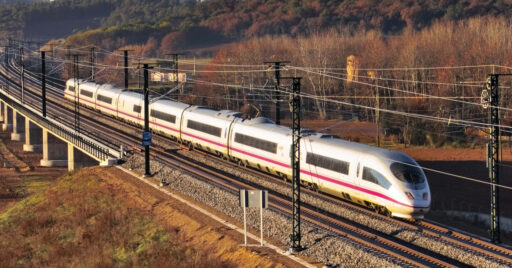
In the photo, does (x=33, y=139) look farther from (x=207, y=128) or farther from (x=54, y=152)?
(x=207, y=128)

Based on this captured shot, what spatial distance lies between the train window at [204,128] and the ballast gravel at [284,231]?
16.3 ft

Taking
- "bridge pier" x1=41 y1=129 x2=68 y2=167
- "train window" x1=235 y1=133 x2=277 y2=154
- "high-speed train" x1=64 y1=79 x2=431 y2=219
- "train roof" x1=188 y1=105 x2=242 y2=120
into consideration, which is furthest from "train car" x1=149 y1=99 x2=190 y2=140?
"bridge pier" x1=41 y1=129 x2=68 y2=167

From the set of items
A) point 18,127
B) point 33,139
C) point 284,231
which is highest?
point 284,231

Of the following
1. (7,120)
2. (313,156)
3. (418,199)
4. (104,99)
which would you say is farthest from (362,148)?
(7,120)

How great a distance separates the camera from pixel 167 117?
2415 inches

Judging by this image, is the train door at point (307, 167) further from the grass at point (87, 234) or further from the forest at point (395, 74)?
the forest at point (395, 74)

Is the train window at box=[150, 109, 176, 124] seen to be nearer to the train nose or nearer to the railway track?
the railway track

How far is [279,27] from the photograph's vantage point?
194125 millimetres

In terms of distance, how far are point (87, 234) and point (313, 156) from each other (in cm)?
1275

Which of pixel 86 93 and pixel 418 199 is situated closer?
pixel 418 199

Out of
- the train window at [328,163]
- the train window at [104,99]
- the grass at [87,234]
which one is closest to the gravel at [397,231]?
the train window at [328,163]

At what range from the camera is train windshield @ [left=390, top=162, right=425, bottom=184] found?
118 feet

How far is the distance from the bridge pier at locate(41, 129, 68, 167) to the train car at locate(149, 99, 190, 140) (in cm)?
1949

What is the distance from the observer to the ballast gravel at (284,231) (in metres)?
29.6
